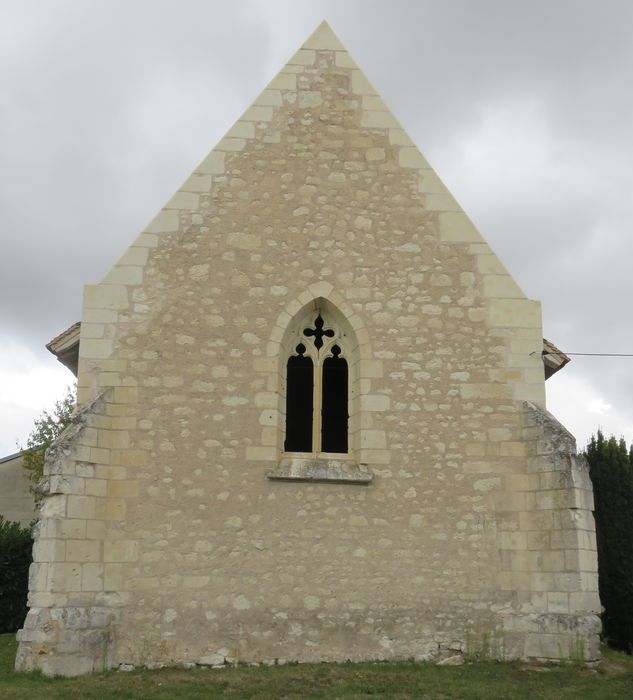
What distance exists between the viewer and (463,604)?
10.2m

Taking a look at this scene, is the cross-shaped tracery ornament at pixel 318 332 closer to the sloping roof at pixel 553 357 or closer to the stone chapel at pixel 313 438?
the stone chapel at pixel 313 438

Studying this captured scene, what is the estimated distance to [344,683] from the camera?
902cm

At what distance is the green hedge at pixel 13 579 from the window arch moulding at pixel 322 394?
6.84 meters

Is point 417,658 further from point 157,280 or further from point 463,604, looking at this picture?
point 157,280

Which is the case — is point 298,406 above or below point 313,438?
above

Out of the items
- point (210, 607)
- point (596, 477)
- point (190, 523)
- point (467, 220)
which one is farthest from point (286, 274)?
point (596, 477)

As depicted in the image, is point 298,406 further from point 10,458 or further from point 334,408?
point 10,458

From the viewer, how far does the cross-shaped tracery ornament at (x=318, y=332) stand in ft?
37.0

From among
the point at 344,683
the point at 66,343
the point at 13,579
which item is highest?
the point at 66,343

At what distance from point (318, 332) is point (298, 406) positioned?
1.40 m

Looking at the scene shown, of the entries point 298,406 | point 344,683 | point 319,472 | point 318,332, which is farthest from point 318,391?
point 344,683

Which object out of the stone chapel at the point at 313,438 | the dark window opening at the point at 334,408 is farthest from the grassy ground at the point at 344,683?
the dark window opening at the point at 334,408

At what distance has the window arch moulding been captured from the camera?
10555 mm

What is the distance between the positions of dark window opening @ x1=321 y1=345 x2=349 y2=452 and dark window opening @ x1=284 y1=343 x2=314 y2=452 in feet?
0.89
